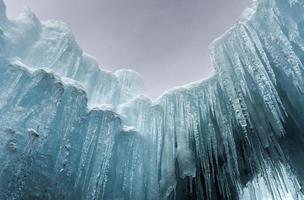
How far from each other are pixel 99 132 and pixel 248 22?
10.4 m

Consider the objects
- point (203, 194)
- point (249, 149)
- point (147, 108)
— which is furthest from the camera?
point (147, 108)

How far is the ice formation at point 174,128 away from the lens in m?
14.6

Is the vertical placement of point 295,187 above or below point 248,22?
below

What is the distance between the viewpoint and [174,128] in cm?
1839

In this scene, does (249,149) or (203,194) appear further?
(203,194)

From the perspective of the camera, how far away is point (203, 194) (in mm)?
16828

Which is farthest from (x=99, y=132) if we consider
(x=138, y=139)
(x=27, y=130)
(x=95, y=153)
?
(x=27, y=130)

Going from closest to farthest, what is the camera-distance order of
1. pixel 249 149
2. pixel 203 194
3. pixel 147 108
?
pixel 249 149 → pixel 203 194 → pixel 147 108

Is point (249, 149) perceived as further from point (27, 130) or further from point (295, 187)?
point (27, 130)

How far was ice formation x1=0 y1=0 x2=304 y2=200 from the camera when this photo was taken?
47.9ft

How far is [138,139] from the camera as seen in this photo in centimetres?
1842

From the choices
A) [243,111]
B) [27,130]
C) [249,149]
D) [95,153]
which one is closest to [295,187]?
[249,149]

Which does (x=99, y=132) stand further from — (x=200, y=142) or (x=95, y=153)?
(x=200, y=142)

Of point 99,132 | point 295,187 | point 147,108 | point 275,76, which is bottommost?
point 295,187
